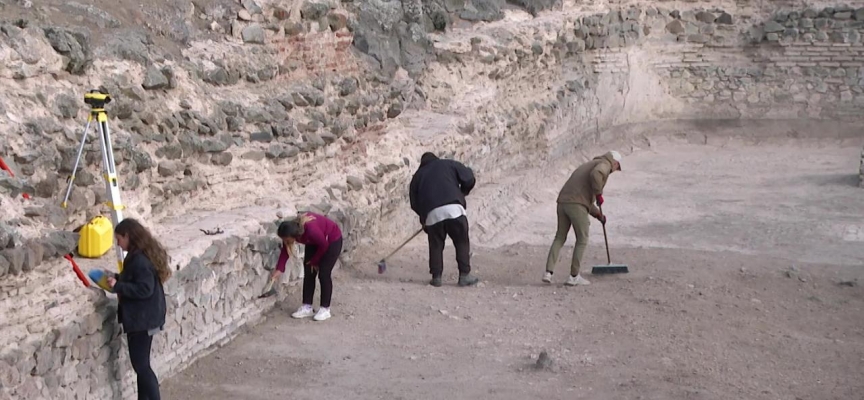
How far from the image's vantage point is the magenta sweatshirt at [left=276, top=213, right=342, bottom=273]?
866 cm

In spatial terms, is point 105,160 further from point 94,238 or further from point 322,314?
point 322,314

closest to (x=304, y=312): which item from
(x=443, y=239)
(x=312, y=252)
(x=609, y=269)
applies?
(x=312, y=252)

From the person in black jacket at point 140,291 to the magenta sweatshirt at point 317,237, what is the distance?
206cm

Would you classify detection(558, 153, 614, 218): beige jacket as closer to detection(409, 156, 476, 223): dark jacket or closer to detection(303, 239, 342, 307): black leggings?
detection(409, 156, 476, 223): dark jacket

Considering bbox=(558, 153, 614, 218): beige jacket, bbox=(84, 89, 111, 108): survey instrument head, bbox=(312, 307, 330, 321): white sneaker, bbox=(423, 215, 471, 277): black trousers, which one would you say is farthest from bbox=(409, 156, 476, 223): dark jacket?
bbox=(84, 89, 111, 108): survey instrument head

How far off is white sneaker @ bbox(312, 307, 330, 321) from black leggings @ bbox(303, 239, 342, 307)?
35 millimetres

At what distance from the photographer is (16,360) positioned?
5855 mm

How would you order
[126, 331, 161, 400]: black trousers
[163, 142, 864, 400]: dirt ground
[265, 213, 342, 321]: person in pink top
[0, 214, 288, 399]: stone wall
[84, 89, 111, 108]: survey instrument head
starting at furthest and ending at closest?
[265, 213, 342, 321]: person in pink top, [163, 142, 864, 400]: dirt ground, [84, 89, 111, 108]: survey instrument head, [126, 331, 161, 400]: black trousers, [0, 214, 288, 399]: stone wall

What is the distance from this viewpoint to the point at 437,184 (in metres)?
10.2

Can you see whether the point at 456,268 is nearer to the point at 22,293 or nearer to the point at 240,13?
the point at 240,13

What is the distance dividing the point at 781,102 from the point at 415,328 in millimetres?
12713

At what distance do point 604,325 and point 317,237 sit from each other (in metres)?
2.55

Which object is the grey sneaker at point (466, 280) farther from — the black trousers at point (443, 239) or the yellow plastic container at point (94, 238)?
the yellow plastic container at point (94, 238)

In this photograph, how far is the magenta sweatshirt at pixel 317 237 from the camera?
866 centimetres
